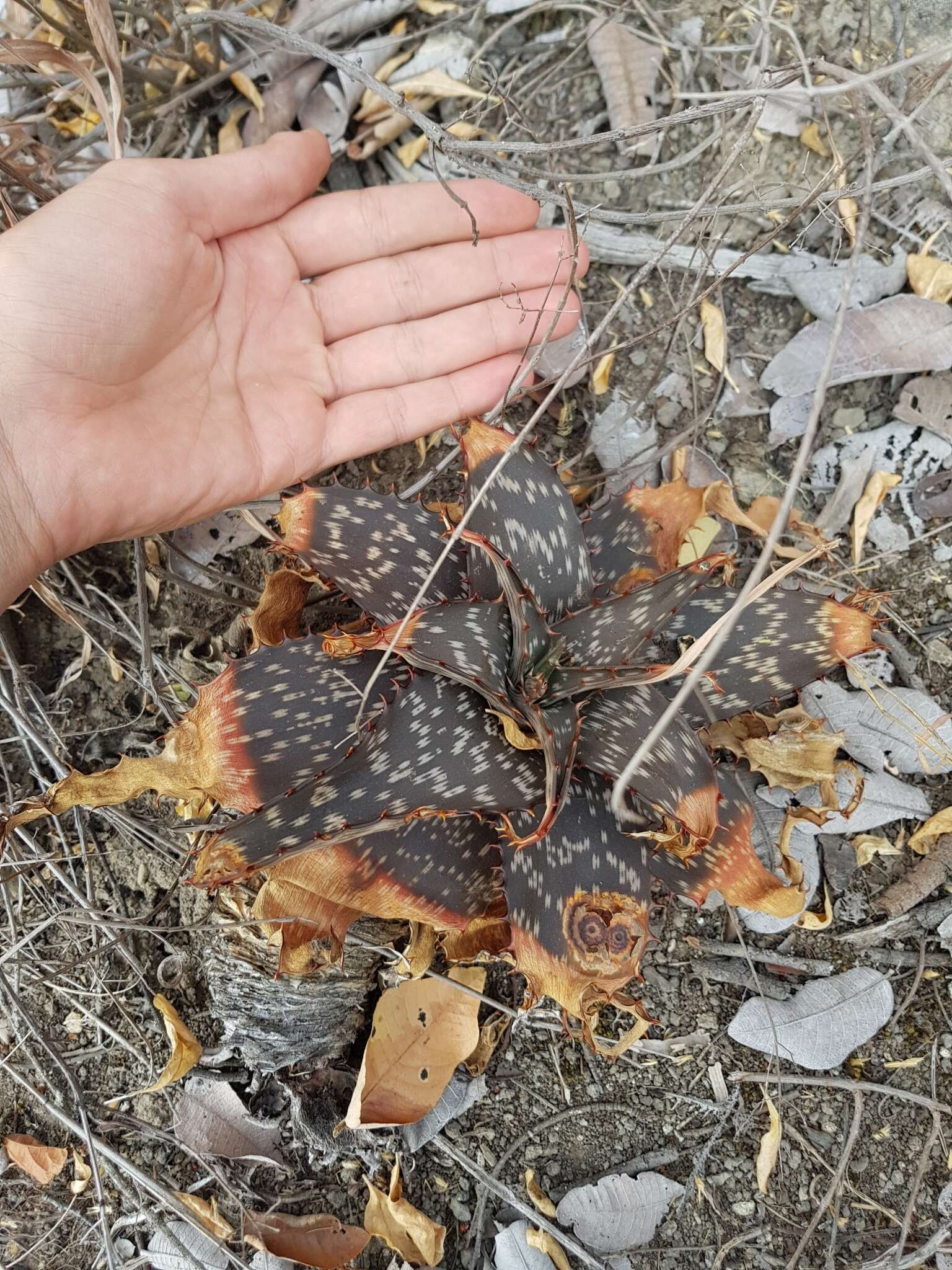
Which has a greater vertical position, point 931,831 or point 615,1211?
point 931,831

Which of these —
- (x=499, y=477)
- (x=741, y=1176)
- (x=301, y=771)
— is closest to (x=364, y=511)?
(x=499, y=477)

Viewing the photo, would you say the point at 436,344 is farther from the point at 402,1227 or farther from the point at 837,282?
the point at 402,1227

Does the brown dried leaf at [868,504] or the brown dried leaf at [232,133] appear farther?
the brown dried leaf at [232,133]

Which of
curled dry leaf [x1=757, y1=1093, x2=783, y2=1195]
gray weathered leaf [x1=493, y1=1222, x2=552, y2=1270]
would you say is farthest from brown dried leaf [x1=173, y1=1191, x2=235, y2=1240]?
curled dry leaf [x1=757, y1=1093, x2=783, y2=1195]

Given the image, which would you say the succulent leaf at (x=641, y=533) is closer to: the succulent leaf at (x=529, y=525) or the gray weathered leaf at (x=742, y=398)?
the succulent leaf at (x=529, y=525)

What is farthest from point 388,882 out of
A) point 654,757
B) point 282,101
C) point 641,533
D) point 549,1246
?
point 282,101

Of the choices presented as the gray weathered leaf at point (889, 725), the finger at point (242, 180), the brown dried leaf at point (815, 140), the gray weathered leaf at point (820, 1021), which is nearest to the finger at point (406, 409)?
the finger at point (242, 180)
